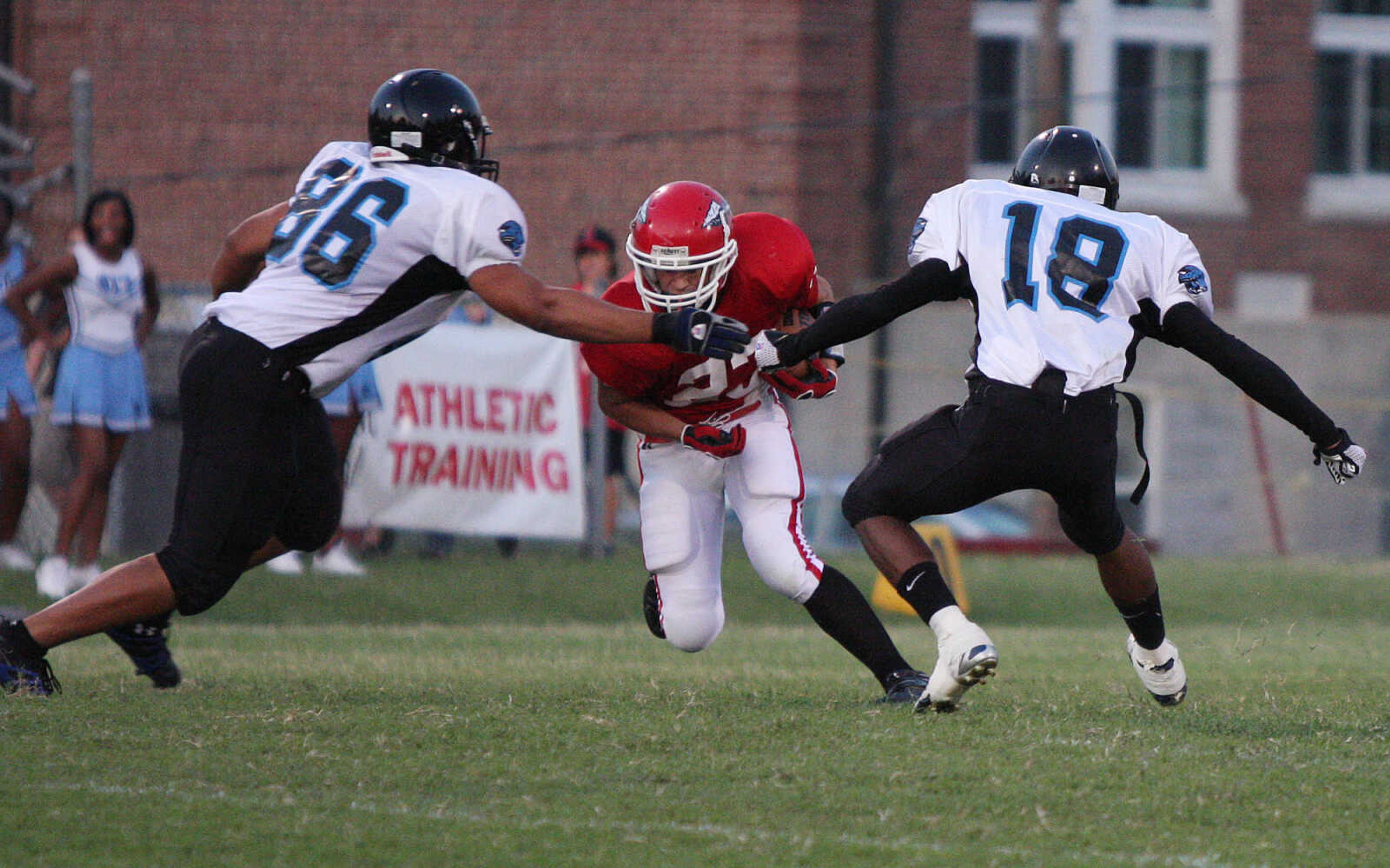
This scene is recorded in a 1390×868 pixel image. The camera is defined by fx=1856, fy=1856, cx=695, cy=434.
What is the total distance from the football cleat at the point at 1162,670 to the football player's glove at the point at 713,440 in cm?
135

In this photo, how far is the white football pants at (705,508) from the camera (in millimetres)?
5859

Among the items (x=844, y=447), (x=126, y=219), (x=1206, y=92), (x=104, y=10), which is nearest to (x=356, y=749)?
(x=126, y=219)

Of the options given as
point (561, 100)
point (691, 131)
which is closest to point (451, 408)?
point (691, 131)

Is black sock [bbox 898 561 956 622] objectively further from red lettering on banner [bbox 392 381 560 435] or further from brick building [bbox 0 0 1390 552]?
brick building [bbox 0 0 1390 552]

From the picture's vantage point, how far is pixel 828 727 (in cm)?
513

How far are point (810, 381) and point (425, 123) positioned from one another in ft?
4.66

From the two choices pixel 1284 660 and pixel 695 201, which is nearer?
pixel 695 201

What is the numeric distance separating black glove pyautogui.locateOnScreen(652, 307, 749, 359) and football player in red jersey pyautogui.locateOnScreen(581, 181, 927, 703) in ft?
1.59

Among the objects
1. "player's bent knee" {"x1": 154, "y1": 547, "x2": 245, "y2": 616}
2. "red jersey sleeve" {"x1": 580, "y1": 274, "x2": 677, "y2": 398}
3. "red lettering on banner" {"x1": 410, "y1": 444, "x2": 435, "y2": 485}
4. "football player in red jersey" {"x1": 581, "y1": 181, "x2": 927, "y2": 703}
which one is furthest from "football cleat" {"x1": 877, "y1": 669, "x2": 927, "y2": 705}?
"red lettering on banner" {"x1": 410, "y1": 444, "x2": 435, "y2": 485}

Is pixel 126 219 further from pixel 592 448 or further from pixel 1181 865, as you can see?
pixel 1181 865

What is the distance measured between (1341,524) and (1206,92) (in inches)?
192

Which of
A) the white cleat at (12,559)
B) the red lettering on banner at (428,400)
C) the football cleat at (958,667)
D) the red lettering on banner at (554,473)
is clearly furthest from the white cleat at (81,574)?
the football cleat at (958,667)

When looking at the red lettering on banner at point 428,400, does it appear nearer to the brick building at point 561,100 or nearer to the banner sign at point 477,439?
the banner sign at point 477,439

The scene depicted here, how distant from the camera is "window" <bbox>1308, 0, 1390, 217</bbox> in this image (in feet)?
65.5
